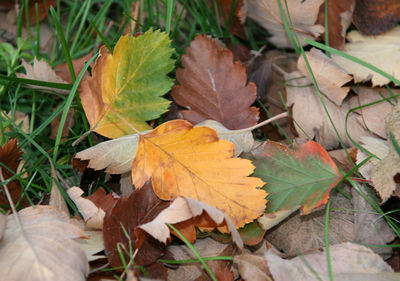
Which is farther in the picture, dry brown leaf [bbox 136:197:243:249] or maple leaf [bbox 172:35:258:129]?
maple leaf [bbox 172:35:258:129]

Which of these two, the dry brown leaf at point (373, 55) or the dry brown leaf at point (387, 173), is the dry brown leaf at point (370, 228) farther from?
the dry brown leaf at point (373, 55)

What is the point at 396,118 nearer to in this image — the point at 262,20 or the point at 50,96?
the point at 262,20

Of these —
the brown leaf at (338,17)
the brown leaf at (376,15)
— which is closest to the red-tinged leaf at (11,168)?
the brown leaf at (338,17)

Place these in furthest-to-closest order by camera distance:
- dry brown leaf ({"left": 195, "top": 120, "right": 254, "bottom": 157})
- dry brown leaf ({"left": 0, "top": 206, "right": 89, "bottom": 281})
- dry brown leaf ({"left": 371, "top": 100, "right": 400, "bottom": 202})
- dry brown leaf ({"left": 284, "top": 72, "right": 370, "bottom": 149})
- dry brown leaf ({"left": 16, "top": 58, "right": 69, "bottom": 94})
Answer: dry brown leaf ({"left": 16, "top": 58, "right": 69, "bottom": 94}), dry brown leaf ({"left": 284, "top": 72, "right": 370, "bottom": 149}), dry brown leaf ({"left": 195, "top": 120, "right": 254, "bottom": 157}), dry brown leaf ({"left": 371, "top": 100, "right": 400, "bottom": 202}), dry brown leaf ({"left": 0, "top": 206, "right": 89, "bottom": 281})

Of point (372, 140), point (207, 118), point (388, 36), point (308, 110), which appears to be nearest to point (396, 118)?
point (372, 140)

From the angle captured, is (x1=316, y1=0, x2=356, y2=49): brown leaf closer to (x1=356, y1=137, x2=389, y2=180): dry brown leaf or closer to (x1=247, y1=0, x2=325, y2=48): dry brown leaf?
(x1=247, y1=0, x2=325, y2=48): dry brown leaf

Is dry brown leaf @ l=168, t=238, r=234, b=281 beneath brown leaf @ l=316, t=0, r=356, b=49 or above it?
beneath

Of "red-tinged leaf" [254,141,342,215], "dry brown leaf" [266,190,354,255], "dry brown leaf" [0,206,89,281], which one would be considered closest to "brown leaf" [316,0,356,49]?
"red-tinged leaf" [254,141,342,215]

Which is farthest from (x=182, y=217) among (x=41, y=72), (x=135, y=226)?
(x=41, y=72)
